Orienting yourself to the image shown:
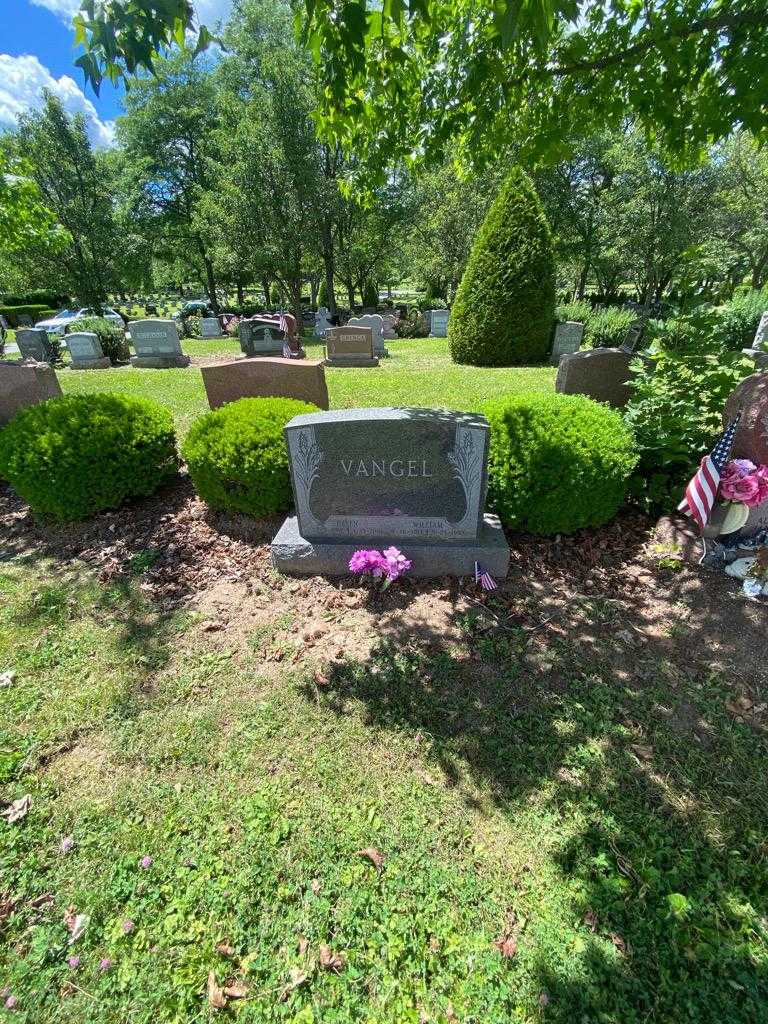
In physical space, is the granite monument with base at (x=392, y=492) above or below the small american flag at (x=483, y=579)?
above

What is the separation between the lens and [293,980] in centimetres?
184

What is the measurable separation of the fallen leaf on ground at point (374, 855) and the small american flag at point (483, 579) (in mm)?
2159

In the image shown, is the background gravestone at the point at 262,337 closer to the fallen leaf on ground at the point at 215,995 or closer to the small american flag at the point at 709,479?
the small american flag at the point at 709,479

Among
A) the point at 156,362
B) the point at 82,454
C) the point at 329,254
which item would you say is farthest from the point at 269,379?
the point at 329,254

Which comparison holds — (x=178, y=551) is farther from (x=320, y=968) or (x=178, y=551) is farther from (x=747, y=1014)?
(x=747, y=1014)

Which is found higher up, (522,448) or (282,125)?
(282,125)

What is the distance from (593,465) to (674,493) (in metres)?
1.01

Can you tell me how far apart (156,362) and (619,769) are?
16718mm

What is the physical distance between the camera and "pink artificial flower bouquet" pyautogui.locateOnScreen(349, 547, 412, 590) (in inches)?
152

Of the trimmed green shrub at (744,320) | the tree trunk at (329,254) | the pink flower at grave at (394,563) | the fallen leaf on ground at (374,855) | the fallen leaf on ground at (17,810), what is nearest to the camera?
the fallen leaf on ground at (374,855)

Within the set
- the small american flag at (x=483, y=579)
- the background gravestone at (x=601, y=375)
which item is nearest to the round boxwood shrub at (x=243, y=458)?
the small american flag at (x=483, y=579)

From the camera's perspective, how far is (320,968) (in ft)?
6.14

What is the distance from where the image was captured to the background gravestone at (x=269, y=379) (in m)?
5.96

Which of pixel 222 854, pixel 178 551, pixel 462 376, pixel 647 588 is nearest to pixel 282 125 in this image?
pixel 462 376
